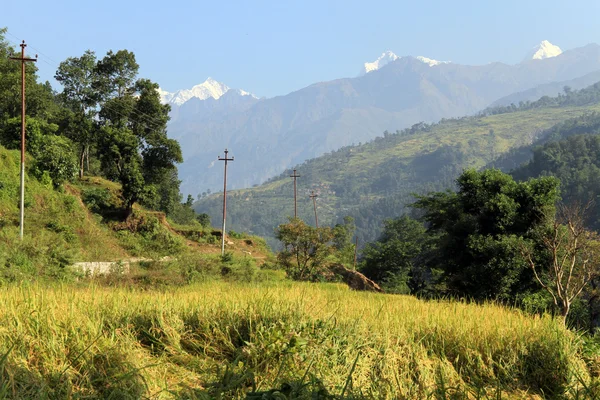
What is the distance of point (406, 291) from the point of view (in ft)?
116

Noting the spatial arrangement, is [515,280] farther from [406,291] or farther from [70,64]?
[70,64]

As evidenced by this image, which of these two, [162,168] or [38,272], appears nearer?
[38,272]

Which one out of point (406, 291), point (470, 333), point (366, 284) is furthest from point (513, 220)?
point (470, 333)

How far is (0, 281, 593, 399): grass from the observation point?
4.62 meters

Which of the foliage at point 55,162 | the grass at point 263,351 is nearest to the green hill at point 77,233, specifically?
the foliage at point 55,162

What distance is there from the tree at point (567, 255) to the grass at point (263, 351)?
10181 mm

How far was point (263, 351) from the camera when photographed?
18.9 feet

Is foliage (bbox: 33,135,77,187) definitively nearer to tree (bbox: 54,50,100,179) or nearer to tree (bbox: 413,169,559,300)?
tree (bbox: 54,50,100,179)

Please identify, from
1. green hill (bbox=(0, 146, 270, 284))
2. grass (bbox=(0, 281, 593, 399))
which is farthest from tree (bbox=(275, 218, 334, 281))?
grass (bbox=(0, 281, 593, 399))

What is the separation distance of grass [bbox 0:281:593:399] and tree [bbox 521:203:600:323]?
401 inches

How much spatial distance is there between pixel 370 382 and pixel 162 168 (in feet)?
132

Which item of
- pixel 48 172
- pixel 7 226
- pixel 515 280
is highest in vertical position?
pixel 48 172

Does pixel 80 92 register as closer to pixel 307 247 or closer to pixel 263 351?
pixel 307 247

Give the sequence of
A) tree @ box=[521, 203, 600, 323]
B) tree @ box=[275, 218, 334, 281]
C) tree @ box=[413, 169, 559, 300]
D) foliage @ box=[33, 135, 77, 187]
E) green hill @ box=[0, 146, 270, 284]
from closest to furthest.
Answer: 1. tree @ box=[521, 203, 600, 323]
2. green hill @ box=[0, 146, 270, 284]
3. tree @ box=[413, 169, 559, 300]
4. tree @ box=[275, 218, 334, 281]
5. foliage @ box=[33, 135, 77, 187]
